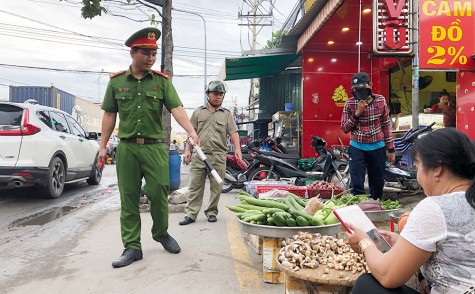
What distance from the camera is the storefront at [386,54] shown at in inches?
209

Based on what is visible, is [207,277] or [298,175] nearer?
[207,277]

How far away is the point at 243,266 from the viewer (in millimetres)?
3387

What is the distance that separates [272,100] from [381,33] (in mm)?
10427

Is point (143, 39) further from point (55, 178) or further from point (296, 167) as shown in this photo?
point (296, 167)

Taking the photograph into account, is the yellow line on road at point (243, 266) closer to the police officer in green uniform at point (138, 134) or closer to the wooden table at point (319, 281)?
the wooden table at point (319, 281)

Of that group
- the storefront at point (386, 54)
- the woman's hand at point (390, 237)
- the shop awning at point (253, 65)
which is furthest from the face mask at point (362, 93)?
the shop awning at point (253, 65)

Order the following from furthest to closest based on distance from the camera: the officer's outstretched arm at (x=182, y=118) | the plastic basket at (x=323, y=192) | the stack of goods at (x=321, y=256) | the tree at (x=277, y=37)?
the tree at (x=277, y=37) → the plastic basket at (x=323, y=192) → the officer's outstretched arm at (x=182, y=118) → the stack of goods at (x=321, y=256)

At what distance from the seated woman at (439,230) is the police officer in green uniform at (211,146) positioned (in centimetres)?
349

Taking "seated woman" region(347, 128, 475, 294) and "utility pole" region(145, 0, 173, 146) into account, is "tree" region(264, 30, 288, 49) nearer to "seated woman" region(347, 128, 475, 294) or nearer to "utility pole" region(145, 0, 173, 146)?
"utility pole" region(145, 0, 173, 146)

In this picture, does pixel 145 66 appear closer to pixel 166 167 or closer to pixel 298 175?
pixel 166 167

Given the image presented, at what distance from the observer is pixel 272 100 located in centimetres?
1575

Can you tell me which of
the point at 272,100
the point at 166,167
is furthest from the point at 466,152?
the point at 272,100

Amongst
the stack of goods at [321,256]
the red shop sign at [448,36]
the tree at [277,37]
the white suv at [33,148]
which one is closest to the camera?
the stack of goods at [321,256]

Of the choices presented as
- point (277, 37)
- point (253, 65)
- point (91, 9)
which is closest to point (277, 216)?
point (91, 9)
